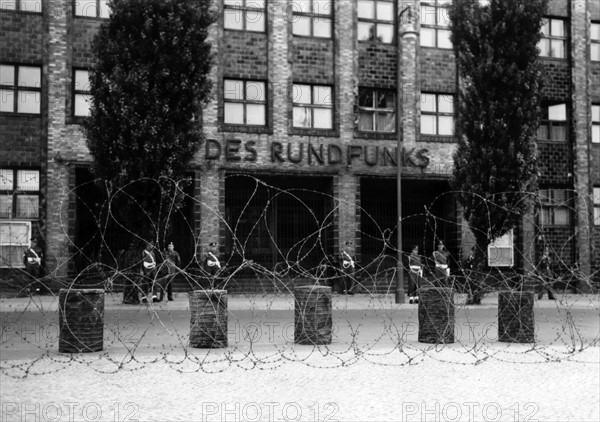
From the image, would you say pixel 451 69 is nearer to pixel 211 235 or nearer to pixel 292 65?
pixel 292 65

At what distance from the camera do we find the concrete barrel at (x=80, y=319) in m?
10.1

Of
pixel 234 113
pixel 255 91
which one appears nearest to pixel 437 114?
pixel 255 91

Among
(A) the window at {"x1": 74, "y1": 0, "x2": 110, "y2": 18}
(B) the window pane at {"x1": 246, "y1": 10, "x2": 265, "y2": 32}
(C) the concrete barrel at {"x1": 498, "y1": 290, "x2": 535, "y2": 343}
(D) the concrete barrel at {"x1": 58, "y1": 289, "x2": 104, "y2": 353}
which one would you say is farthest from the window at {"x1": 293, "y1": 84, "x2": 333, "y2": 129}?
(D) the concrete barrel at {"x1": 58, "y1": 289, "x2": 104, "y2": 353}

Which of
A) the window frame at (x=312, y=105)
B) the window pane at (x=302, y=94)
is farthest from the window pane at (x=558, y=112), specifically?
the window pane at (x=302, y=94)

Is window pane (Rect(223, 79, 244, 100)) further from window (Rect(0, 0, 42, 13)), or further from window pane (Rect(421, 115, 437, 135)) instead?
A: window pane (Rect(421, 115, 437, 135))

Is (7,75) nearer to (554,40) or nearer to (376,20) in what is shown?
(376,20)

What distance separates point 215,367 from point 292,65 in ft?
67.0

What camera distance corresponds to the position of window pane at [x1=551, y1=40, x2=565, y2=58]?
3203cm

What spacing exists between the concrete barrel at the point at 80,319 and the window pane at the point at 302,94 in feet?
64.2

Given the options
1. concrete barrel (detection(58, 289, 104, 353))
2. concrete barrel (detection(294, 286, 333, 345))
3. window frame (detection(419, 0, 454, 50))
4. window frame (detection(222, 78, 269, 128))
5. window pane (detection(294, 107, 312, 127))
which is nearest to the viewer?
concrete barrel (detection(58, 289, 104, 353))

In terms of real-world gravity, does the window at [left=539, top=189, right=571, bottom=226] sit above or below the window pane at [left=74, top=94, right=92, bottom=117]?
below

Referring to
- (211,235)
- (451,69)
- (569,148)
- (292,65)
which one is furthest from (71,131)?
(569,148)

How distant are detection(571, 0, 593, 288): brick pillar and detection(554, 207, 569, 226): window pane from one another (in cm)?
40

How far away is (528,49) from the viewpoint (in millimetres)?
24047
